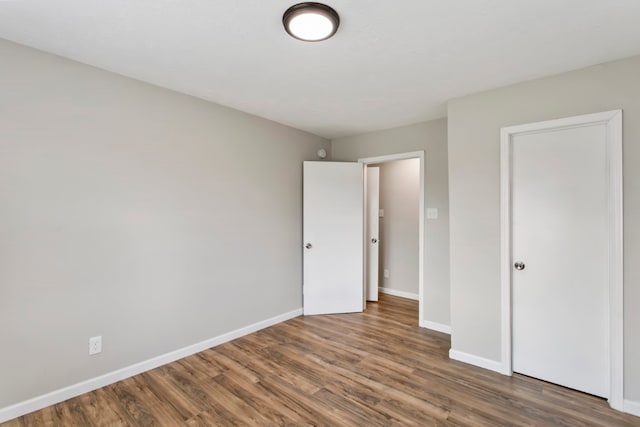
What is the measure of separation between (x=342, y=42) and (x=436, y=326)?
305 centimetres

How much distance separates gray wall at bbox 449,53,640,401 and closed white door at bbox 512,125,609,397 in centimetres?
13

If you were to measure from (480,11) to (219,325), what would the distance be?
128 inches

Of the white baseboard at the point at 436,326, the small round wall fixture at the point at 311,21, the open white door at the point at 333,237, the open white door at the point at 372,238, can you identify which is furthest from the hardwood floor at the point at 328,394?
the small round wall fixture at the point at 311,21

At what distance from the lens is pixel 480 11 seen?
159cm

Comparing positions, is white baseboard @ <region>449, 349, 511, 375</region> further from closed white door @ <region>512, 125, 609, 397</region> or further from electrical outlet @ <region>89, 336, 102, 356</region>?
electrical outlet @ <region>89, 336, 102, 356</region>

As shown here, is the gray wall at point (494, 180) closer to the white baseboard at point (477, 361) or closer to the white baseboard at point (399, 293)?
the white baseboard at point (477, 361)

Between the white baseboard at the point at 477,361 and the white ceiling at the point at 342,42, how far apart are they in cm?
234

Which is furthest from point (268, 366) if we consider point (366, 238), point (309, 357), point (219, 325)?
point (366, 238)

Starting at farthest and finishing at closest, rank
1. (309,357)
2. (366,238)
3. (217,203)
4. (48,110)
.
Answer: (366,238) < (217,203) < (309,357) < (48,110)

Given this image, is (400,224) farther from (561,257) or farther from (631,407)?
(631,407)

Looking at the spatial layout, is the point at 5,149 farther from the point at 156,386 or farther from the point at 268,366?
the point at 268,366

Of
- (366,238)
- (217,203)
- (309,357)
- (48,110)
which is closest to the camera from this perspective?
(48,110)

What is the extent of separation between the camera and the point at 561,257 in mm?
2279

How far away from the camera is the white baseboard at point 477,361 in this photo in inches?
98.0
